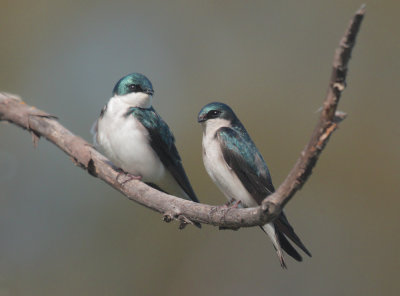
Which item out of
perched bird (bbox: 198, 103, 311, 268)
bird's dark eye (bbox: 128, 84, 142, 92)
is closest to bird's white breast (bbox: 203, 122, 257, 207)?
perched bird (bbox: 198, 103, 311, 268)

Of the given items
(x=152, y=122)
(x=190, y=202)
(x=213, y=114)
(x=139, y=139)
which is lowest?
(x=190, y=202)

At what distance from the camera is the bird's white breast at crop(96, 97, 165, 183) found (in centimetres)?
283

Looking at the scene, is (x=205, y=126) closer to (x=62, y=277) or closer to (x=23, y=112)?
(x=23, y=112)

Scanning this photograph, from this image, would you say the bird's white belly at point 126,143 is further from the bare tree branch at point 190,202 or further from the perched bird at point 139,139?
the bare tree branch at point 190,202

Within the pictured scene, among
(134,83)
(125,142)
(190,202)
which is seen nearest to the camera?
(190,202)

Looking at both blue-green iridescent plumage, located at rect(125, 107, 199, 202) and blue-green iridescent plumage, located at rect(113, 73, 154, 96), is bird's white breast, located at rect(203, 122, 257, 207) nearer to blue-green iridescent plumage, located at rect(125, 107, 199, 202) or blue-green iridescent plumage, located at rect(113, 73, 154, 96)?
blue-green iridescent plumage, located at rect(125, 107, 199, 202)

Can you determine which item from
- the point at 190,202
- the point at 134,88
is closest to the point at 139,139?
the point at 134,88

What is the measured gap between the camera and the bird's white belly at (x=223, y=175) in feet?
8.61

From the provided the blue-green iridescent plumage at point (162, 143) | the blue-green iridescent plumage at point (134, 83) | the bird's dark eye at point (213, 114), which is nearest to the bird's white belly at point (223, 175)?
the bird's dark eye at point (213, 114)

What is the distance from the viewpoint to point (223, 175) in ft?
8.66

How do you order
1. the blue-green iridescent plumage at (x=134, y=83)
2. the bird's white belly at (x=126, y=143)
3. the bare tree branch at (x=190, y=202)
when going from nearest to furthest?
1. the bare tree branch at (x=190, y=202)
2. the bird's white belly at (x=126, y=143)
3. the blue-green iridescent plumage at (x=134, y=83)

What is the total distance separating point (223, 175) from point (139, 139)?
528 millimetres

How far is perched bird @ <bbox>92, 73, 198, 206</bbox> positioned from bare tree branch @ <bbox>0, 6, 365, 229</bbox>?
0.15 metres

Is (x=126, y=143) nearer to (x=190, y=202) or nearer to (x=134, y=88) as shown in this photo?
(x=134, y=88)
